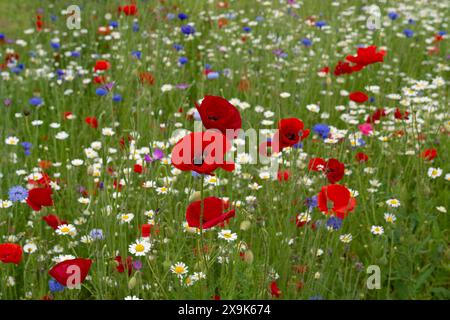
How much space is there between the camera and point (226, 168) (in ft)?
4.51

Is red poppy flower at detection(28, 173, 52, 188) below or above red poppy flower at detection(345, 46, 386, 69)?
below

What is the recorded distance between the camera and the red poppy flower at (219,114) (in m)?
1.41

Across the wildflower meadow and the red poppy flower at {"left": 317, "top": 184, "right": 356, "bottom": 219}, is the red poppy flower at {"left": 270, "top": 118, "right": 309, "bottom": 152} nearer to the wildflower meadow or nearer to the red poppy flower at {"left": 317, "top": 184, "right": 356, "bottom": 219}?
the wildflower meadow

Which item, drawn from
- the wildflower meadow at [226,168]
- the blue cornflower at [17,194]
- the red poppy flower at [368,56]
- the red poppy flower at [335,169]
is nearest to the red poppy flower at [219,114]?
the wildflower meadow at [226,168]

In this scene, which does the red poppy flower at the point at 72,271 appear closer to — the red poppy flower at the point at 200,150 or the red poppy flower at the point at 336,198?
the red poppy flower at the point at 200,150

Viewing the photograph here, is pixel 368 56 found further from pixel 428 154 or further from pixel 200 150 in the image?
pixel 200 150

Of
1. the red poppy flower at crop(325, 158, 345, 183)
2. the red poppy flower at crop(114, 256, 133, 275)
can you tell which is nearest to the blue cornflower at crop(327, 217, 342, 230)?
the red poppy flower at crop(325, 158, 345, 183)

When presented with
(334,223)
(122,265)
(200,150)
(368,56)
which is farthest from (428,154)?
(200,150)

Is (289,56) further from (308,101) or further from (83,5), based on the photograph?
(83,5)

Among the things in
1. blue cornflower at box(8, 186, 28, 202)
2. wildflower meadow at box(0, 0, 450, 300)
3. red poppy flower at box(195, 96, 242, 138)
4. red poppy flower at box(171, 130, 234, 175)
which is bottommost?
wildflower meadow at box(0, 0, 450, 300)

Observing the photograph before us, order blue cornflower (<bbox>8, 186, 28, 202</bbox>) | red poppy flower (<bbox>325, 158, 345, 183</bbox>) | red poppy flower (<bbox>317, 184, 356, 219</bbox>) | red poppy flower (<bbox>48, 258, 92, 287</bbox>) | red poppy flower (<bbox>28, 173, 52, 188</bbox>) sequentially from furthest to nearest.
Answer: red poppy flower (<bbox>28, 173, 52, 188</bbox>) < blue cornflower (<bbox>8, 186, 28, 202</bbox>) < red poppy flower (<bbox>325, 158, 345, 183</bbox>) < red poppy flower (<bbox>317, 184, 356, 219</bbox>) < red poppy flower (<bbox>48, 258, 92, 287</bbox>)

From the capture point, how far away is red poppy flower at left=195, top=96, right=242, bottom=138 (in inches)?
55.6

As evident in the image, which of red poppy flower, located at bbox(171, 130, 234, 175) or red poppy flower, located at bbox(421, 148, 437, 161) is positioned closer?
red poppy flower, located at bbox(171, 130, 234, 175)
